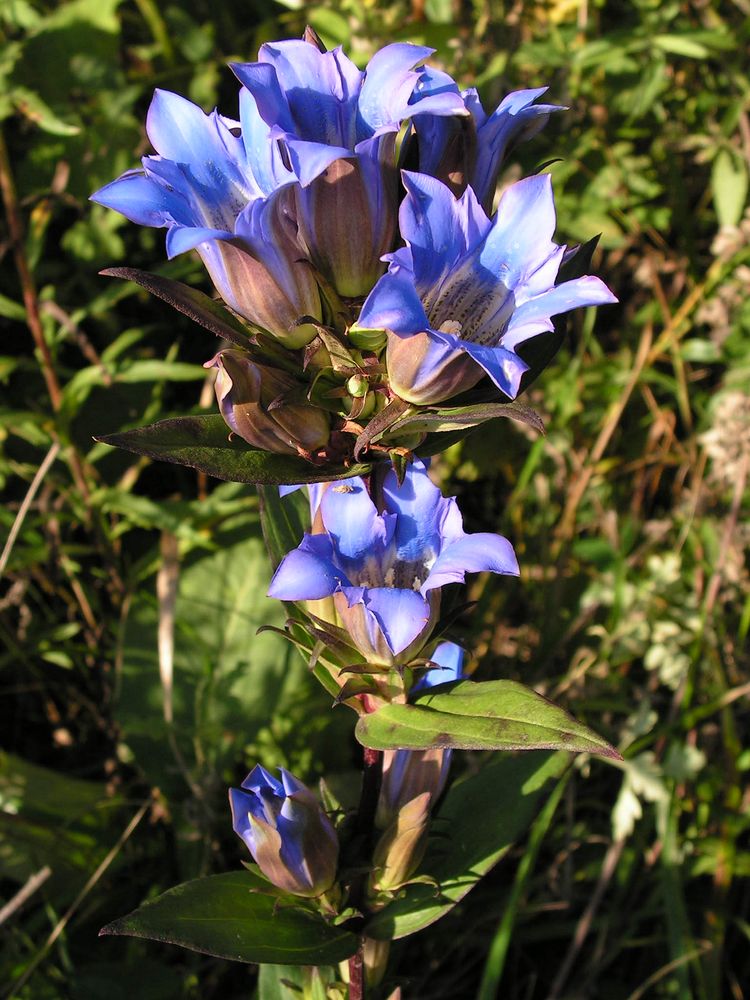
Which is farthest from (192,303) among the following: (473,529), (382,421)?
(473,529)

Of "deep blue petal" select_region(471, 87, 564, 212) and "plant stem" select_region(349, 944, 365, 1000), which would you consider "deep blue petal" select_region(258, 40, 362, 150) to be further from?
"plant stem" select_region(349, 944, 365, 1000)

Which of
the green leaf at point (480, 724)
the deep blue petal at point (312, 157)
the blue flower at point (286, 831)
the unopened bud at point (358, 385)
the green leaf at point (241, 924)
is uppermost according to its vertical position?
the deep blue petal at point (312, 157)

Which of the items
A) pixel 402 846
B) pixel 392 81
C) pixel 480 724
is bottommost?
pixel 402 846

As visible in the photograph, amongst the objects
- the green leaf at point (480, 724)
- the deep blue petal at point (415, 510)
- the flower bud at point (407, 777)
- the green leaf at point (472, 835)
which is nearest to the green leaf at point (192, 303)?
the deep blue petal at point (415, 510)

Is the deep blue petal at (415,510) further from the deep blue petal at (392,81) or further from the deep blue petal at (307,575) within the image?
the deep blue petal at (392,81)

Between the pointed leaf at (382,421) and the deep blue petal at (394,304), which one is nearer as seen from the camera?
the deep blue petal at (394,304)

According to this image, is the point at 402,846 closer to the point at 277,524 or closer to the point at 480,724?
the point at 480,724

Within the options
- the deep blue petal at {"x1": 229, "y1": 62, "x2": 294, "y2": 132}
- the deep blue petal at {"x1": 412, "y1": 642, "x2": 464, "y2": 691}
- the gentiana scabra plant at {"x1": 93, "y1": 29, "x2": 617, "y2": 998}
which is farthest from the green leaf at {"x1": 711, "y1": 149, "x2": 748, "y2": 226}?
the deep blue petal at {"x1": 229, "y1": 62, "x2": 294, "y2": 132}
